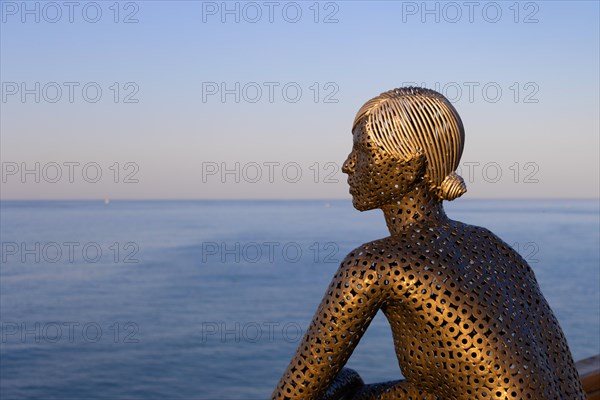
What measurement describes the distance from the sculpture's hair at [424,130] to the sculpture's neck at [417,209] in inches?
2.0

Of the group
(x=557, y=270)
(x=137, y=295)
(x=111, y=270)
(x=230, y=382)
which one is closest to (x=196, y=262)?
(x=111, y=270)

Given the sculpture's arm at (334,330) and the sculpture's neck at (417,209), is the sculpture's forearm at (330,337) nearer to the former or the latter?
the sculpture's arm at (334,330)

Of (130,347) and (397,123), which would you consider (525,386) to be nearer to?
(397,123)

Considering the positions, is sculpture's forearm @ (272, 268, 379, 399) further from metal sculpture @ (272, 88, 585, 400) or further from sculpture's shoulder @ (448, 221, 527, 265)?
sculpture's shoulder @ (448, 221, 527, 265)

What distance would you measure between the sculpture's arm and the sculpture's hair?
43cm

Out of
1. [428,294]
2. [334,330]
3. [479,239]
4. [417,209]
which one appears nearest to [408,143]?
[417,209]

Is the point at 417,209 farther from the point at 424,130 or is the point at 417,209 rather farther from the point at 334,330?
the point at 334,330

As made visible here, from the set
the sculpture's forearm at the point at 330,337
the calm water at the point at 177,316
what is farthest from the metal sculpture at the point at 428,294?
the calm water at the point at 177,316

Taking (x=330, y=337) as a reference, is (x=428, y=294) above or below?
above

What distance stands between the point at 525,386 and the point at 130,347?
20017mm

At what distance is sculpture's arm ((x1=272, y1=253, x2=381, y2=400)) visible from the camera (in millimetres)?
2697

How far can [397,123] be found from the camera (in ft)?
9.36

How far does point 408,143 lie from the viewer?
2.86 m

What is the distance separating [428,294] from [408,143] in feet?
1.77
